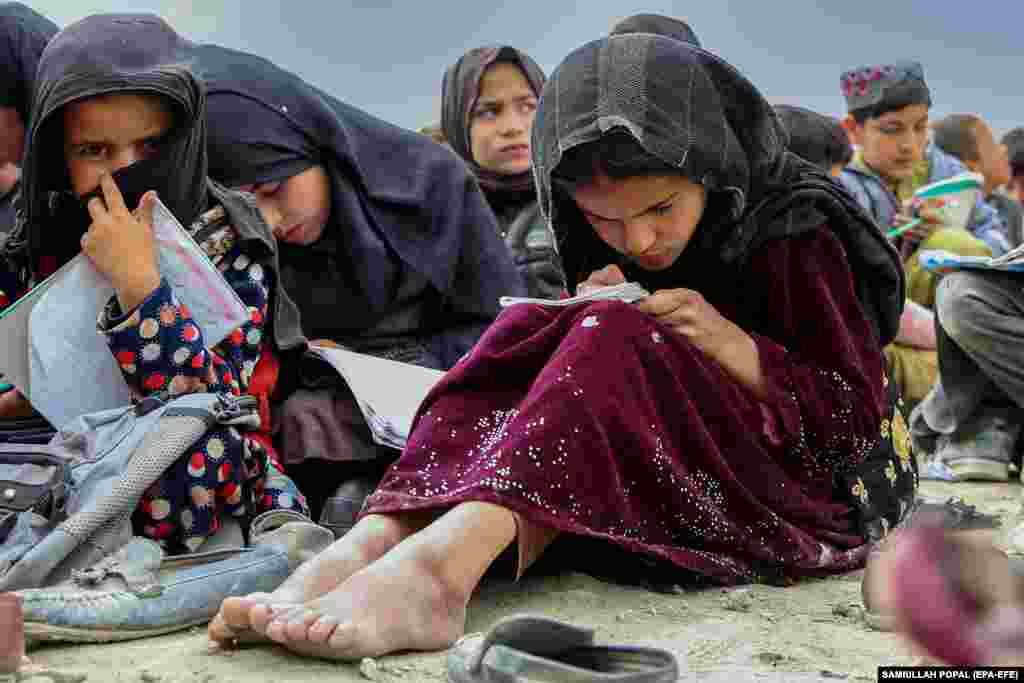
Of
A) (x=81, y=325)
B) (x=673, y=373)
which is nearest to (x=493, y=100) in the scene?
(x=81, y=325)

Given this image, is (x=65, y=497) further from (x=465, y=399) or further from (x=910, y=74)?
(x=910, y=74)

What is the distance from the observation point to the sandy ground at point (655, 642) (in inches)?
86.7

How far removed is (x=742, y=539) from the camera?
114 inches

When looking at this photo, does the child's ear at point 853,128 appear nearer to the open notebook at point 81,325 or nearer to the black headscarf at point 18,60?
the black headscarf at point 18,60

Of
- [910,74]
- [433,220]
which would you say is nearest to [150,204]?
[433,220]

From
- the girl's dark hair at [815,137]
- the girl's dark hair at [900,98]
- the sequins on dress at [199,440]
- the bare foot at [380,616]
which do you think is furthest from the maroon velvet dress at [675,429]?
the girl's dark hair at [900,98]

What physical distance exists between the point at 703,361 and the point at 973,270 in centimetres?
270

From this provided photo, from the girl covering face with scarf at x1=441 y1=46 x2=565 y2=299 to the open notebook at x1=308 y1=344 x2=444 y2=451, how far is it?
73.2 inches

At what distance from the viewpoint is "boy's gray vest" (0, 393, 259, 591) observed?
2.62 meters

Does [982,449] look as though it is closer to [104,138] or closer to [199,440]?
[199,440]

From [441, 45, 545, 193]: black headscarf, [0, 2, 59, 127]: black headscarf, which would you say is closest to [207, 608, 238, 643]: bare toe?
[0, 2, 59, 127]: black headscarf

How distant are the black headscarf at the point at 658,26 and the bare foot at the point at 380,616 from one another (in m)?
2.80

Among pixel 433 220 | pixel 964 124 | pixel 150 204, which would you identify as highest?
pixel 150 204

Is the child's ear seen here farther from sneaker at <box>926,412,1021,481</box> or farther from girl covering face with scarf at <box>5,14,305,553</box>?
girl covering face with scarf at <box>5,14,305,553</box>
